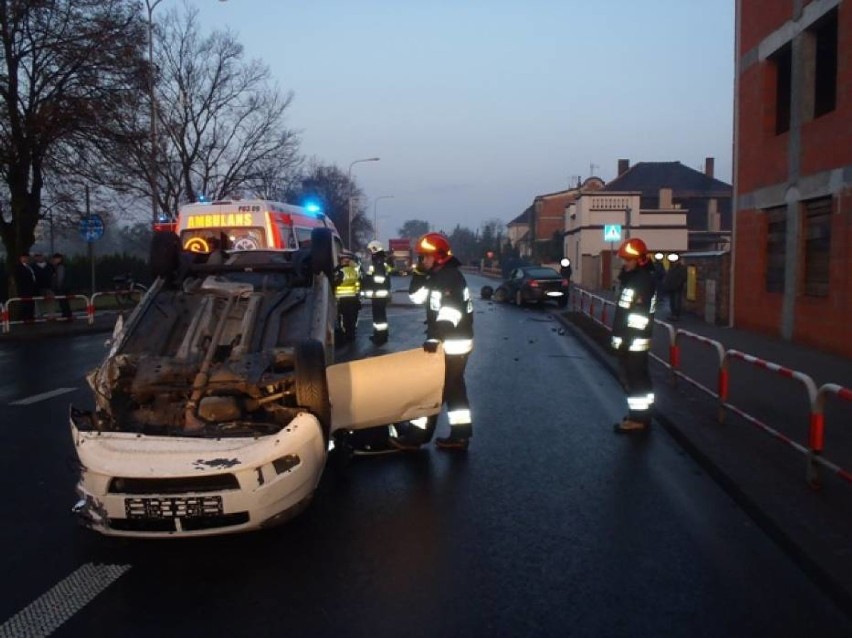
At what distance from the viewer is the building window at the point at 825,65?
1616 centimetres

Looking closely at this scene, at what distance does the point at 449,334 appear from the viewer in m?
7.77

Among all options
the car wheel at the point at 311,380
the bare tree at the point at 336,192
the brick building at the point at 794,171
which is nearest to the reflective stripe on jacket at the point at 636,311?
the car wheel at the point at 311,380

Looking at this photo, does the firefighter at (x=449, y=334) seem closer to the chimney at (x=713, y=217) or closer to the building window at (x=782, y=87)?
the building window at (x=782, y=87)

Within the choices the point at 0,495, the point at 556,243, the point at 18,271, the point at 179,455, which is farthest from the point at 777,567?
the point at 556,243

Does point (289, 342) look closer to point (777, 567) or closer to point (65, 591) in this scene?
point (65, 591)

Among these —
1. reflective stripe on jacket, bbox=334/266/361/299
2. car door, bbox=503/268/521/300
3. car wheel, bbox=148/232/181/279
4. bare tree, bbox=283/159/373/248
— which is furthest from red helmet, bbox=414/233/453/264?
bare tree, bbox=283/159/373/248

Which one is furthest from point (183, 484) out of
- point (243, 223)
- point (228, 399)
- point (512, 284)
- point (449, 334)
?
point (512, 284)

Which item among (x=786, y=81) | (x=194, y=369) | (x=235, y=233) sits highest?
(x=786, y=81)

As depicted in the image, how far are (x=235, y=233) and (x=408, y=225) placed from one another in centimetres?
16159

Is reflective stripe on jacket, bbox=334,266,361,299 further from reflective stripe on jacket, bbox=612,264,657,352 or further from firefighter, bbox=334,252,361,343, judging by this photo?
reflective stripe on jacket, bbox=612,264,657,352

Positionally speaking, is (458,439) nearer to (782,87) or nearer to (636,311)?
(636,311)

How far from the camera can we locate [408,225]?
577 ft

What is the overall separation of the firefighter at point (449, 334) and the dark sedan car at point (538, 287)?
76.2 feet

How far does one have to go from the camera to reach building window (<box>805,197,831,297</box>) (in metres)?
15.9
